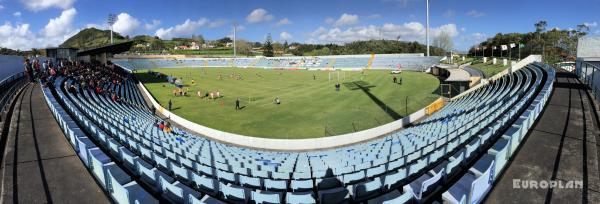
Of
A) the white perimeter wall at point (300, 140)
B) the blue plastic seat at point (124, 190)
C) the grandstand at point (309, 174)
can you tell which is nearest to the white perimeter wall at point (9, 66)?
the white perimeter wall at point (300, 140)

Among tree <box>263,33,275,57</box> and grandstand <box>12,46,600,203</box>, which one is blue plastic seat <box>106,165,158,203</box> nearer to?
grandstand <box>12,46,600,203</box>

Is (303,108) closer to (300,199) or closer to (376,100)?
(376,100)

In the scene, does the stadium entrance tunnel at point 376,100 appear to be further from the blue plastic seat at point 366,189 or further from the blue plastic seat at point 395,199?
the blue plastic seat at point 395,199

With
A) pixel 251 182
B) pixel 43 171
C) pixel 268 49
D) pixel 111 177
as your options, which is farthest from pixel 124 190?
pixel 268 49

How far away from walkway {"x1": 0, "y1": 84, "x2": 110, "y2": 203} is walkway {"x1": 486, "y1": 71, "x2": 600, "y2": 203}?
27.9ft

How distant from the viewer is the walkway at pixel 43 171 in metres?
6.64

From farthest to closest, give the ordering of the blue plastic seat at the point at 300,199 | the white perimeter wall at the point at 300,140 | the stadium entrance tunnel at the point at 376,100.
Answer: the stadium entrance tunnel at the point at 376,100 < the white perimeter wall at the point at 300,140 < the blue plastic seat at the point at 300,199

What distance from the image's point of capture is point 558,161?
811 cm

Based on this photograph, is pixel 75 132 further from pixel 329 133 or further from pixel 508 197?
pixel 329 133

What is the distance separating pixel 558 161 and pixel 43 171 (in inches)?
508

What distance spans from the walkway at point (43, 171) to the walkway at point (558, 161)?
850cm

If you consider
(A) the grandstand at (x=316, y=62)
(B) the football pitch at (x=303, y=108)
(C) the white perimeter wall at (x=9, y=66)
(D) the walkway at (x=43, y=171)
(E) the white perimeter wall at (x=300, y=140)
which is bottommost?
(E) the white perimeter wall at (x=300, y=140)

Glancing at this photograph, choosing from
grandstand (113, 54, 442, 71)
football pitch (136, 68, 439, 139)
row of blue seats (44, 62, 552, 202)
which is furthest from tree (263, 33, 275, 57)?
row of blue seats (44, 62, 552, 202)

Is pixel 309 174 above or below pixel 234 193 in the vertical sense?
below
